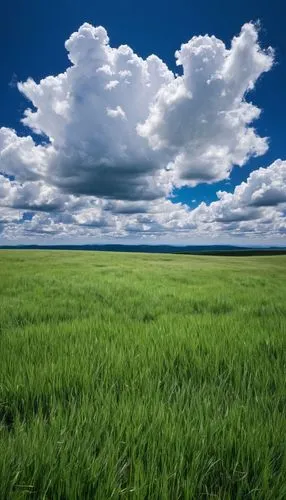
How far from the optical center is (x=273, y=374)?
9.11 feet

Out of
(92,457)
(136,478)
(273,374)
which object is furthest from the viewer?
(273,374)

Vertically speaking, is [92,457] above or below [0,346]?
above

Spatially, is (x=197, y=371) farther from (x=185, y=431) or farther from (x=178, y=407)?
(x=185, y=431)

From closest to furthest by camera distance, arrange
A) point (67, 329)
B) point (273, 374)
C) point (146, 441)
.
Result: point (146, 441), point (273, 374), point (67, 329)

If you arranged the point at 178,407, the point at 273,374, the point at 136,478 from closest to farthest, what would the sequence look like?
the point at 136,478 < the point at 178,407 < the point at 273,374

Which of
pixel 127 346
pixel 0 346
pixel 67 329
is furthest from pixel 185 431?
pixel 67 329

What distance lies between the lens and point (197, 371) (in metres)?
2.94

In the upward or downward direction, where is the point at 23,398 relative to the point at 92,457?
downward

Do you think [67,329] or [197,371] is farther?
[67,329]

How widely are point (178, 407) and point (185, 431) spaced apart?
0.35 m

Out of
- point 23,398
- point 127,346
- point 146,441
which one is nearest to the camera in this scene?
point 146,441

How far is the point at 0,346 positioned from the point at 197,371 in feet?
8.60

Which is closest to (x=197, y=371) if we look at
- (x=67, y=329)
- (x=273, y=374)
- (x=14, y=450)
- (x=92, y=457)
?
(x=273, y=374)

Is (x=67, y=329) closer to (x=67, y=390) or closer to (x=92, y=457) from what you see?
(x=67, y=390)
